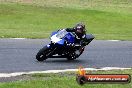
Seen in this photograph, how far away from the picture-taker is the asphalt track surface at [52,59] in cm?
1391

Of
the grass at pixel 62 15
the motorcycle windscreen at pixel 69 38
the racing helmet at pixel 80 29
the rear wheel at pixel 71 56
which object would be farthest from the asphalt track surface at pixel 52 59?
the grass at pixel 62 15

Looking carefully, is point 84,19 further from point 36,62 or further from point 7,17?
point 36,62

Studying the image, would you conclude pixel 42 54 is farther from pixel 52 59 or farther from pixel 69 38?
pixel 69 38

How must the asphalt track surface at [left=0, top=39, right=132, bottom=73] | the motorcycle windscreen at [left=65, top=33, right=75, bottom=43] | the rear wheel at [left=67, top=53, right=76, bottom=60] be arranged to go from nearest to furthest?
the asphalt track surface at [left=0, top=39, right=132, bottom=73] → the motorcycle windscreen at [left=65, top=33, right=75, bottom=43] → the rear wheel at [left=67, top=53, right=76, bottom=60]

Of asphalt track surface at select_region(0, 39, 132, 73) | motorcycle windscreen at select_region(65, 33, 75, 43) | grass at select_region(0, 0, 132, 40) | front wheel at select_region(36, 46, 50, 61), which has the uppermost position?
motorcycle windscreen at select_region(65, 33, 75, 43)

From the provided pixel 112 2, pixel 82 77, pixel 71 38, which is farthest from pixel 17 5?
pixel 82 77

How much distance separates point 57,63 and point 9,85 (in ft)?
17.2

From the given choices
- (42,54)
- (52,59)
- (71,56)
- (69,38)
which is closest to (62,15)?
(52,59)

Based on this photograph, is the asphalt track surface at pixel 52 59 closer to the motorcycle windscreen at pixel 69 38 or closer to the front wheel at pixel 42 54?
the front wheel at pixel 42 54

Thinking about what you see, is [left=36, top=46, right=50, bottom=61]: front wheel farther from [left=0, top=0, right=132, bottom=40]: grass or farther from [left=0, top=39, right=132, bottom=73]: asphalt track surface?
[left=0, top=0, right=132, bottom=40]: grass

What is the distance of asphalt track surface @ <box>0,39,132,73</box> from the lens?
13.9 meters

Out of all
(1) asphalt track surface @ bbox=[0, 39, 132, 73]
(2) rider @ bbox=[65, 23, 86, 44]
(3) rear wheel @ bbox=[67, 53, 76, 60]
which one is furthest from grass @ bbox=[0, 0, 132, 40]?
(2) rider @ bbox=[65, 23, 86, 44]

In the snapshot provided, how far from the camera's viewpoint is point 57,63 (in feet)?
48.8

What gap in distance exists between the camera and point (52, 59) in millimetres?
15719
